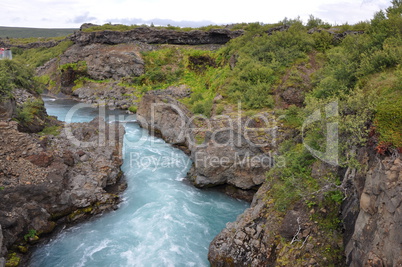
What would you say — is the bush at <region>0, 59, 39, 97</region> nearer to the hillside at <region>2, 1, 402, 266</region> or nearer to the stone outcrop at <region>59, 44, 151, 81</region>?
the hillside at <region>2, 1, 402, 266</region>

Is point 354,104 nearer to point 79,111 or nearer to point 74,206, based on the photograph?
point 74,206

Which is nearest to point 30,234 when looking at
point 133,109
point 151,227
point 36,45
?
point 151,227

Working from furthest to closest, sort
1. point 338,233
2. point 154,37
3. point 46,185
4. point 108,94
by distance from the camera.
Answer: point 154,37 < point 108,94 < point 46,185 < point 338,233

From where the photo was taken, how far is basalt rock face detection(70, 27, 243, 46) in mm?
48812

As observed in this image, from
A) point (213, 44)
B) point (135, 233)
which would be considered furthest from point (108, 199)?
point (213, 44)

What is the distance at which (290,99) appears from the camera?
59.3ft

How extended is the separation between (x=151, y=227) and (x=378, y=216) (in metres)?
9.87

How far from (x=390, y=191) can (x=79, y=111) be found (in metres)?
34.2

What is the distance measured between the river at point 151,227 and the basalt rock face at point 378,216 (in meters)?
6.31

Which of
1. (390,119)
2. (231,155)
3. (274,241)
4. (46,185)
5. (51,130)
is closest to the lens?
(390,119)

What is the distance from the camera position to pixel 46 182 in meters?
13.2

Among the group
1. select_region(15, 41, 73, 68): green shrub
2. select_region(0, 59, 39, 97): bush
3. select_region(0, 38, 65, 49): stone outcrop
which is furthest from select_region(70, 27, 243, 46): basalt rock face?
select_region(0, 59, 39, 97): bush

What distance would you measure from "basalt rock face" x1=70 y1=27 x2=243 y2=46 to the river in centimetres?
3576

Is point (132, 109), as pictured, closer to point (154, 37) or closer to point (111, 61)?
point (111, 61)
